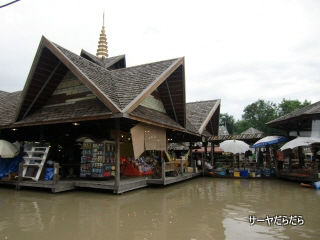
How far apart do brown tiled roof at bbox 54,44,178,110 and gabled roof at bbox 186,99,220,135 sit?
464 centimetres

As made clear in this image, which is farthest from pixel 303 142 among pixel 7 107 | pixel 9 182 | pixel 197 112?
pixel 7 107

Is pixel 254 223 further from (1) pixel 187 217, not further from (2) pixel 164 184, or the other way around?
(2) pixel 164 184

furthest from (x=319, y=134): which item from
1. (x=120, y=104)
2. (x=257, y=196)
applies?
(x=120, y=104)

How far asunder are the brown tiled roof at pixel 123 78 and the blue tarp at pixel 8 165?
5235 mm

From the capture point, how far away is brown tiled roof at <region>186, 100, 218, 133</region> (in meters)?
15.5

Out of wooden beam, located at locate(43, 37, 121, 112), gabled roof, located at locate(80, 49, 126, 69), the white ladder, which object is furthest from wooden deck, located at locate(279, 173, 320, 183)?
gabled roof, located at locate(80, 49, 126, 69)

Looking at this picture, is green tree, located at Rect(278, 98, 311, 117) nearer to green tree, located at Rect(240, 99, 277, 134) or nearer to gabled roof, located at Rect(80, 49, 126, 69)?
green tree, located at Rect(240, 99, 277, 134)

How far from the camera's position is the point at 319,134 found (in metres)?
12.3

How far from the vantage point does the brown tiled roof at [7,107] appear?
1116cm

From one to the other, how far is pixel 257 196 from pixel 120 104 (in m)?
5.77

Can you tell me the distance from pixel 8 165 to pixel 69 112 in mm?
4397

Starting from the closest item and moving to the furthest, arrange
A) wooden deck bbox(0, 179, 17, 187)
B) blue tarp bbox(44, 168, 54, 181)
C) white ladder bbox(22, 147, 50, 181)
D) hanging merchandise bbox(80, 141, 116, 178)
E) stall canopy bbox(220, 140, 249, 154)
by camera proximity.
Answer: white ladder bbox(22, 147, 50, 181) < wooden deck bbox(0, 179, 17, 187) < blue tarp bbox(44, 168, 54, 181) < hanging merchandise bbox(80, 141, 116, 178) < stall canopy bbox(220, 140, 249, 154)

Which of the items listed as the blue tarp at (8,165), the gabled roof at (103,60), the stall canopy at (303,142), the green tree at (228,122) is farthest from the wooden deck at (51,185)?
Answer: the green tree at (228,122)

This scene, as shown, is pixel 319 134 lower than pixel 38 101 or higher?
lower
